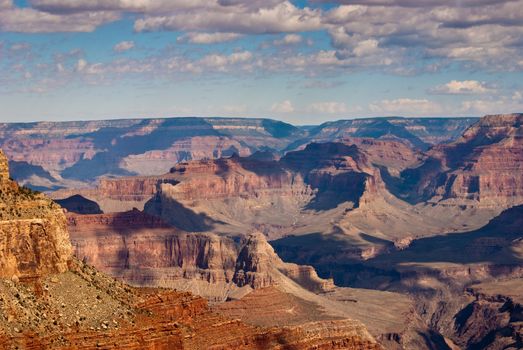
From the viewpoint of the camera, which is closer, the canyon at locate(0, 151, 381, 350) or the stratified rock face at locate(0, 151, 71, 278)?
the canyon at locate(0, 151, 381, 350)

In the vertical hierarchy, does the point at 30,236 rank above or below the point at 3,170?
below

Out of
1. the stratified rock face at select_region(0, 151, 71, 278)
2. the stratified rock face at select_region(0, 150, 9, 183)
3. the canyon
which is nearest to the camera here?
the canyon

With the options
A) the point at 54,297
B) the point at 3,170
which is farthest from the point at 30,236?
the point at 3,170

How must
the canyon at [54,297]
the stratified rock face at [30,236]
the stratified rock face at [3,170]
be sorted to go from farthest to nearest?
1. the stratified rock face at [3,170]
2. the stratified rock face at [30,236]
3. the canyon at [54,297]

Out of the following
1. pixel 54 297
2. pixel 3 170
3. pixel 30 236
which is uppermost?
pixel 3 170

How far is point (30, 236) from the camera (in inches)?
2751

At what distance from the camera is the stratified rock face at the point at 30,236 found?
2721 inches

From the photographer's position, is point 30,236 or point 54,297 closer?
point 30,236

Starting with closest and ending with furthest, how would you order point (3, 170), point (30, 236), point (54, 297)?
point (30, 236) < point (54, 297) < point (3, 170)

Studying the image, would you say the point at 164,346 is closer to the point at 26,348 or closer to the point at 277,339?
the point at 26,348

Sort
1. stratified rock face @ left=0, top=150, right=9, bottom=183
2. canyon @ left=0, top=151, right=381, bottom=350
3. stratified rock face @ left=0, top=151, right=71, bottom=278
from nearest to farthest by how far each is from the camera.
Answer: canyon @ left=0, top=151, right=381, bottom=350, stratified rock face @ left=0, top=151, right=71, bottom=278, stratified rock face @ left=0, top=150, right=9, bottom=183

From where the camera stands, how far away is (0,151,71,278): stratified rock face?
69125 millimetres

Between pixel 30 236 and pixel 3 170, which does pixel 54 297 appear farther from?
pixel 3 170

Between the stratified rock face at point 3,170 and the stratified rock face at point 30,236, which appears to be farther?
the stratified rock face at point 3,170
